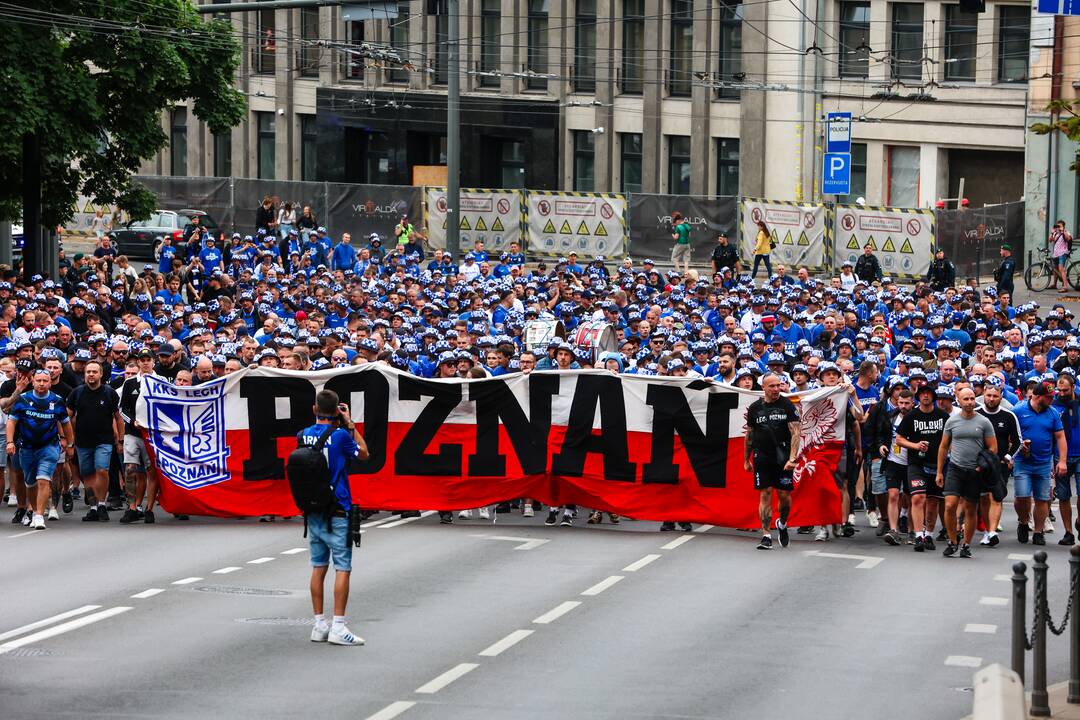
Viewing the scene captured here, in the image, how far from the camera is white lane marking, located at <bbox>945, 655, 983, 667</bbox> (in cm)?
1296

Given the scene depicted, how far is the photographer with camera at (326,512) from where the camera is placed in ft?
43.1

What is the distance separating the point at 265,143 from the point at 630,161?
13.4 m

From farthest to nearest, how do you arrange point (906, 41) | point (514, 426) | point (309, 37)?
point (309, 37)
point (906, 41)
point (514, 426)

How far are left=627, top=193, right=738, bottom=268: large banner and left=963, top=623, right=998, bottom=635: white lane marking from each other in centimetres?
3170

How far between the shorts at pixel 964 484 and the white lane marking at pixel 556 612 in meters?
4.31

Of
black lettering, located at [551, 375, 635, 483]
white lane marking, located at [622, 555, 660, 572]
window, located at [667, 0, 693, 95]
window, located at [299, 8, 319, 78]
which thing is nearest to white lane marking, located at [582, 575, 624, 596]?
white lane marking, located at [622, 555, 660, 572]

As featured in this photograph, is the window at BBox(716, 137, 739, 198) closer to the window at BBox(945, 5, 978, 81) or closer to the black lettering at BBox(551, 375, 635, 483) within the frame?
the window at BBox(945, 5, 978, 81)

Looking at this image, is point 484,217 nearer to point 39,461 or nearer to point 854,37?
point 854,37

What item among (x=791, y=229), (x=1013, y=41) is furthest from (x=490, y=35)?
(x=791, y=229)

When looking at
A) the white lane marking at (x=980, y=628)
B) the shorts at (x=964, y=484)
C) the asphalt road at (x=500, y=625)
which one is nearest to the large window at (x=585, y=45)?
the asphalt road at (x=500, y=625)

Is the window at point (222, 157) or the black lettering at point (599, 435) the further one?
the window at point (222, 157)

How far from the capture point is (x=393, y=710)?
11422 mm

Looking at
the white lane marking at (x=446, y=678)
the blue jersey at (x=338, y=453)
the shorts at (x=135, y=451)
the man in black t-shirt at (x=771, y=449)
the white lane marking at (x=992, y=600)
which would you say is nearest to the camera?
the white lane marking at (x=446, y=678)

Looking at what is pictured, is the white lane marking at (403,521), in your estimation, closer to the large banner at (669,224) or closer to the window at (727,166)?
the large banner at (669,224)
